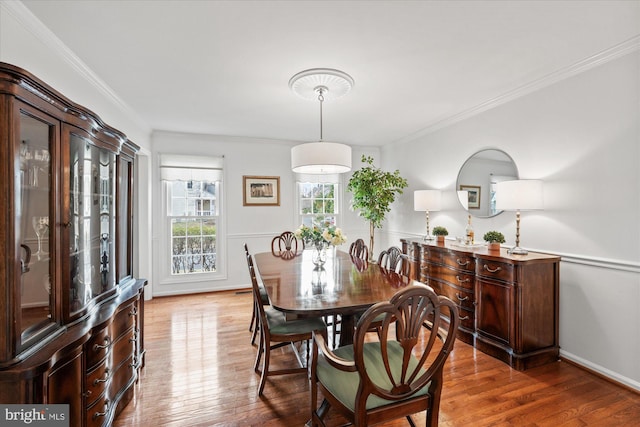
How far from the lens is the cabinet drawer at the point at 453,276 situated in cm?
291

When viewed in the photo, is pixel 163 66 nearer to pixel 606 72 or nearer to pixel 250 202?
pixel 250 202

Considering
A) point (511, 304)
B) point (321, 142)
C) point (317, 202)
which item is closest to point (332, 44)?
point (321, 142)

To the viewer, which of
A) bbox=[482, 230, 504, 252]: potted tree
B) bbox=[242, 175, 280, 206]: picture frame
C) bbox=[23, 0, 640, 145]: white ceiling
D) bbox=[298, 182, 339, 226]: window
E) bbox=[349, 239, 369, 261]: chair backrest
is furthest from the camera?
bbox=[298, 182, 339, 226]: window

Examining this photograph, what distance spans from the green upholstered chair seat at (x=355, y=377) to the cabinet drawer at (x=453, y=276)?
159 cm

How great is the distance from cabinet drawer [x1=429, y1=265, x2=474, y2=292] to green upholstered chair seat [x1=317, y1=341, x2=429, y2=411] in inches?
62.6

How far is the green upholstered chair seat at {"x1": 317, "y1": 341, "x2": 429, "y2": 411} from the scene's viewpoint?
1.35m

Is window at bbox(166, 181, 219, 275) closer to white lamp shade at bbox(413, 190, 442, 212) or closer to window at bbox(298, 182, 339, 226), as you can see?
window at bbox(298, 182, 339, 226)

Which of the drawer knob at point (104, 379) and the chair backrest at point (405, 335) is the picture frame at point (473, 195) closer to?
the chair backrest at point (405, 335)

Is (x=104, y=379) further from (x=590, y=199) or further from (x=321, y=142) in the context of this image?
(x=590, y=199)

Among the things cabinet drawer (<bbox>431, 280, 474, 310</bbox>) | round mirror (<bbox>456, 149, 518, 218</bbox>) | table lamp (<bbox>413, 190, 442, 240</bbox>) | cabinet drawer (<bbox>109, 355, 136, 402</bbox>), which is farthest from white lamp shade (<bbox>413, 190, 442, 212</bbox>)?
cabinet drawer (<bbox>109, 355, 136, 402</bbox>)

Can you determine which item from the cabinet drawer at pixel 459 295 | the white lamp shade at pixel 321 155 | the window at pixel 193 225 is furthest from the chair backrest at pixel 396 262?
the window at pixel 193 225

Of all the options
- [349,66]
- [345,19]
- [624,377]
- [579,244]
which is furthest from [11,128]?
[624,377]

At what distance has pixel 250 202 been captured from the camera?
4992mm

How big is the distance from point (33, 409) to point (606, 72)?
4.15 meters
